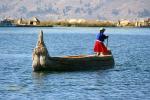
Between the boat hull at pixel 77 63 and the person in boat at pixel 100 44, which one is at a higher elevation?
the person in boat at pixel 100 44

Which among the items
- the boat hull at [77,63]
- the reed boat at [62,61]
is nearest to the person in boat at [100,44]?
the reed boat at [62,61]

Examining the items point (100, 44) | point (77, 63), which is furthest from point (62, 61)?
point (100, 44)

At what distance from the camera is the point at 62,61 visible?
40.0 metres

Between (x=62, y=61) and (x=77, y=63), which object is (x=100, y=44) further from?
(x=62, y=61)

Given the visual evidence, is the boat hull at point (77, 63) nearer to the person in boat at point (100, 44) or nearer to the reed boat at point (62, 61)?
the reed boat at point (62, 61)

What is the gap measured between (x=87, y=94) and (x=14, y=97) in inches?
139

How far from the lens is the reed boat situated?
39438 mm

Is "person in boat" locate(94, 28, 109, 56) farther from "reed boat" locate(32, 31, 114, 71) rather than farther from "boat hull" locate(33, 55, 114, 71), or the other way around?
"boat hull" locate(33, 55, 114, 71)

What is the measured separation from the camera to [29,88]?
3328 centimetres

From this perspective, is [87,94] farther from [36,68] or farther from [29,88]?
[36,68]

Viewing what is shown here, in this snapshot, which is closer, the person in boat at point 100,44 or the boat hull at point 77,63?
the boat hull at point 77,63

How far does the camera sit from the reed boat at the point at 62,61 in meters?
39.4

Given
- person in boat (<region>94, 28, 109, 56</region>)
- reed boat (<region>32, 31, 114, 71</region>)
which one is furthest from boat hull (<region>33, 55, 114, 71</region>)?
person in boat (<region>94, 28, 109, 56</region>)

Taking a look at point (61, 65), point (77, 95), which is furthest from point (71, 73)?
Result: point (77, 95)
